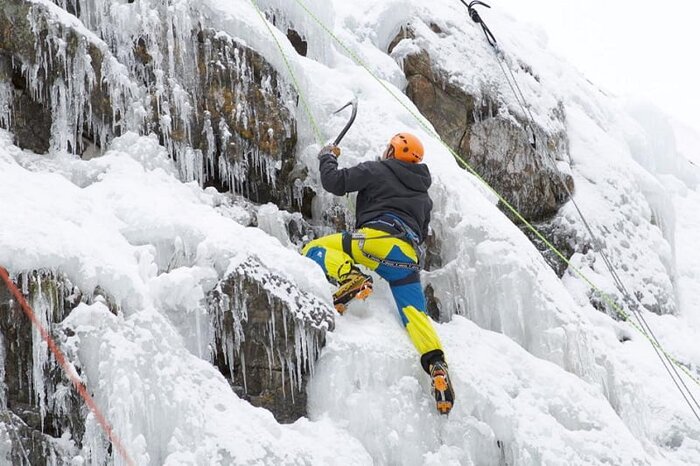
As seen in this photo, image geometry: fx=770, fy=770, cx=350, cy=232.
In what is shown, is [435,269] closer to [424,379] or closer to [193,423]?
[424,379]

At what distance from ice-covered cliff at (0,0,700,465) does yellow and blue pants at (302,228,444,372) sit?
22cm

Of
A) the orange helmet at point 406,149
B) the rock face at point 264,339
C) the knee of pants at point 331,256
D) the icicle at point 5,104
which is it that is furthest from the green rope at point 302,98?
the icicle at point 5,104

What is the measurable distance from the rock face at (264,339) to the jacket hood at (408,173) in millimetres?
1493

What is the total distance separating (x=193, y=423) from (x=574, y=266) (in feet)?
19.8

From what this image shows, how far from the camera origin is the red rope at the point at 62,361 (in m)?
4.36

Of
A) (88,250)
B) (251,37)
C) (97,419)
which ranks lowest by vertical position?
(97,419)

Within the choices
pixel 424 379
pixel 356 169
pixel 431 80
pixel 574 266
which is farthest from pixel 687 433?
pixel 431 80

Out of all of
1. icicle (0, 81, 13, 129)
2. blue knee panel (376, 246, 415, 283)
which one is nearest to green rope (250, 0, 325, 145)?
blue knee panel (376, 246, 415, 283)

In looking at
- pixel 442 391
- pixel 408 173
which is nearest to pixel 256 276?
pixel 442 391

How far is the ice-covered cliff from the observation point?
4.59m

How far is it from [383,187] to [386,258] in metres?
0.64

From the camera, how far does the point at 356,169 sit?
6211mm

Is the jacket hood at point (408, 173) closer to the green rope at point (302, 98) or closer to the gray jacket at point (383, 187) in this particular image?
the gray jacket at point (383, 187)

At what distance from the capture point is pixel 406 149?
6383 millimetres
